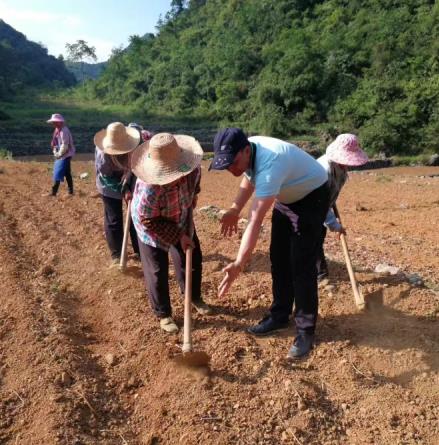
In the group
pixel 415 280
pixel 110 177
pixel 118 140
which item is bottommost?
pixel 415 280

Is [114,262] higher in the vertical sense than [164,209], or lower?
lower

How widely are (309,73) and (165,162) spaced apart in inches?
1150

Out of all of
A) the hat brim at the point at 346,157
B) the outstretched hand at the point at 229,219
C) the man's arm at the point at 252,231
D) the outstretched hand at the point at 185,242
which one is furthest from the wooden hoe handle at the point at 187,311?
the hat brim at the point at 346,157

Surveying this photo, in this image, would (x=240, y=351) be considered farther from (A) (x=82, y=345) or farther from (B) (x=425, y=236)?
(B) (x=425, y=236)

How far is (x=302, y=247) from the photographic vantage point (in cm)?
282

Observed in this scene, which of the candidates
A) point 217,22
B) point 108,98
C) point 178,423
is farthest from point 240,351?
point 217,22

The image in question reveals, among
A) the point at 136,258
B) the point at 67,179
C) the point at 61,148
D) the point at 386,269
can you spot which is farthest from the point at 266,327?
the point at 67,179

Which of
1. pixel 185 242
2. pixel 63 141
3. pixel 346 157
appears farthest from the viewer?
pixel 63 141

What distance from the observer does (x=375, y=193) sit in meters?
11.0

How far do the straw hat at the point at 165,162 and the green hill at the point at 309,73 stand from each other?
2097 cm

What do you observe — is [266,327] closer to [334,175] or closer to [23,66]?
[334,175]

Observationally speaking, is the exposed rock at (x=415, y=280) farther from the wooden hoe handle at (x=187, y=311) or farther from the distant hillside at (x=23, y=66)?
the distant hillside at (x=23, y=66)

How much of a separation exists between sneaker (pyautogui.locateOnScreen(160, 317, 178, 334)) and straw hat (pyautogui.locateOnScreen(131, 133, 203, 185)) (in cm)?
105

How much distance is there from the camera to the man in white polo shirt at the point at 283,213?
2408 millimetres
